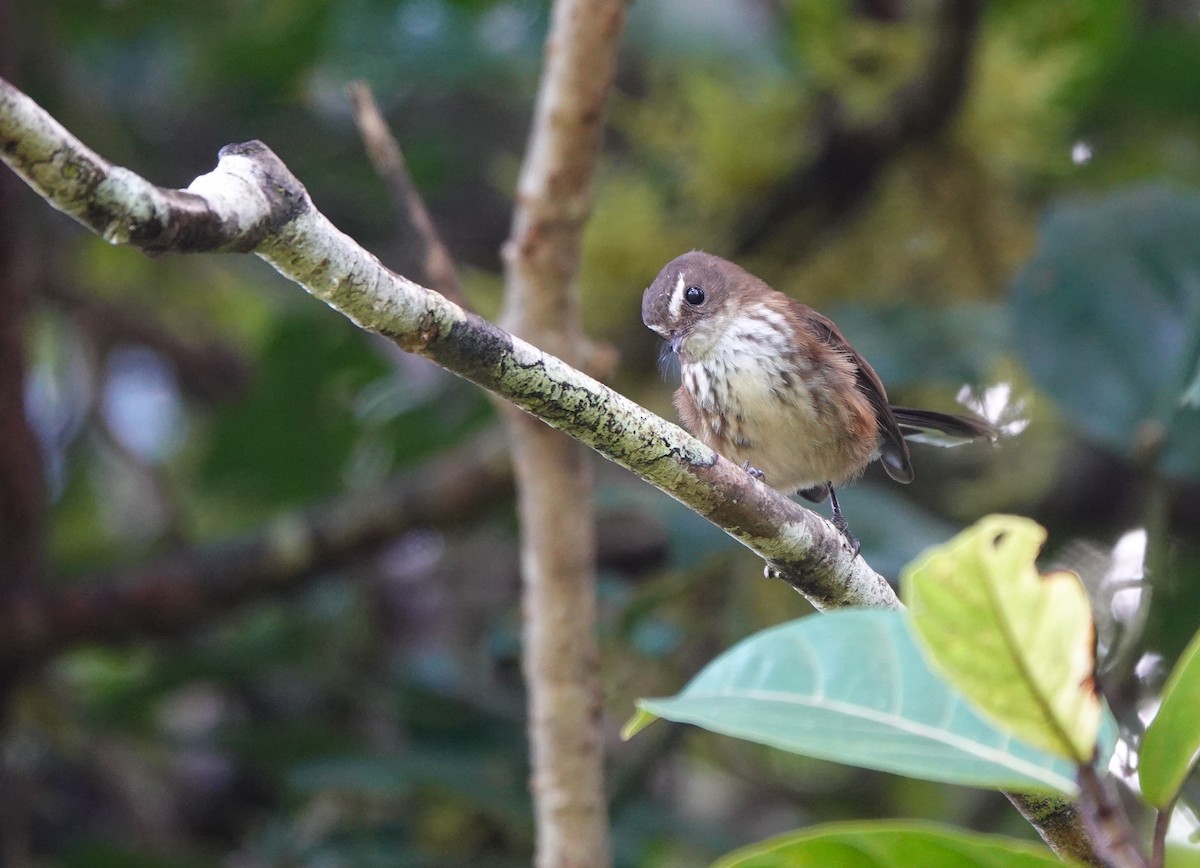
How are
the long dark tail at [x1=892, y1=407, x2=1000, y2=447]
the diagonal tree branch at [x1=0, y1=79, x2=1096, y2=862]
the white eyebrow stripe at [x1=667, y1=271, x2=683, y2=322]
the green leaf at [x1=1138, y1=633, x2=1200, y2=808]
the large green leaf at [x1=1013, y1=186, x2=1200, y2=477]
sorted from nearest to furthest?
the diagonal tree branch at [x1=0, y1=79, x2=1096, y2=862] < the green leaf at [x1=1138, y1=633, x2=1200, y2=808] < the white eyebrow stripe at [x1=667, y1=271, x2=683, y2=322] < the long dark tail at [x1=892, y1=407, x2=1000, y2=447] < the large green leaf at [x1=1013, y1=186, x2=1200, y2=477]

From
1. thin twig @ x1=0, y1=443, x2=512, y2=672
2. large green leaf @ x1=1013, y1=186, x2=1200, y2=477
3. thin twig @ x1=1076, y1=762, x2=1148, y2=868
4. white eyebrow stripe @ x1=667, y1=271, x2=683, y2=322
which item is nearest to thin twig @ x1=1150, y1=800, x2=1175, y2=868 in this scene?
thin twig @ x1=1076, y1=762, x2=1148, y2=868

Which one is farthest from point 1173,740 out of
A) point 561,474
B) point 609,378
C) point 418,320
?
point 609,378

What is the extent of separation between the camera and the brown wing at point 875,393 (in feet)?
9.16

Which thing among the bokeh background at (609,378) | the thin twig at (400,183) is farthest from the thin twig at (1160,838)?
the bokeh background at (609,378)

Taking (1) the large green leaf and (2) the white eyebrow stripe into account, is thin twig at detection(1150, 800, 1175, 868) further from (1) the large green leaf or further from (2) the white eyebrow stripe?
(1) the large green leaf

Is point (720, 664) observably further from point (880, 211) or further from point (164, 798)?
point (164, 798)

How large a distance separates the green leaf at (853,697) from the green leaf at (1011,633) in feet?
0.28

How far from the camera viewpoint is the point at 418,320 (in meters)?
1.31

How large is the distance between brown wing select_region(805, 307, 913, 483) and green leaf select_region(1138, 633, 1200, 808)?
162cm

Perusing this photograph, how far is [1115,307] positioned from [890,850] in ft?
8.65

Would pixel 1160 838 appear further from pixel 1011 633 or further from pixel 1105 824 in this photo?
pixel 1011 633

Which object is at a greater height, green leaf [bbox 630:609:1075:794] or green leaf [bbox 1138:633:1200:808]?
green leaf [bbox 630:609:1075:794]

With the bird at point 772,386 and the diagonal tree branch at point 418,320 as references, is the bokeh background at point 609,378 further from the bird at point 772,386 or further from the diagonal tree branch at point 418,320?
the diagonal tree branch at point 418,320

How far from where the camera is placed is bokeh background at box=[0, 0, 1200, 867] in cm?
354
